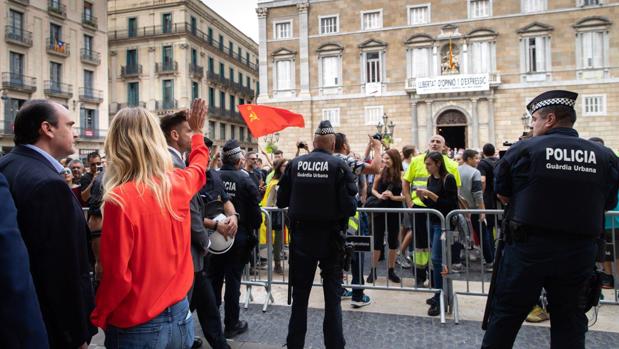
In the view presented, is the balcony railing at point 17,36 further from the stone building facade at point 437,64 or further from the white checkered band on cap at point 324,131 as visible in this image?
the white checkered band on cap at point 324,131

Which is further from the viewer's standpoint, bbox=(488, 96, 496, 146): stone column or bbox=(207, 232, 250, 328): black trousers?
bbox=(488, 96, 496, 146): stone column

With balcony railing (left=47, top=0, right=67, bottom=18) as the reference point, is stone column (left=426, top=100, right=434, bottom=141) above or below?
below

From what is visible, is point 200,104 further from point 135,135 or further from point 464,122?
point 464,122

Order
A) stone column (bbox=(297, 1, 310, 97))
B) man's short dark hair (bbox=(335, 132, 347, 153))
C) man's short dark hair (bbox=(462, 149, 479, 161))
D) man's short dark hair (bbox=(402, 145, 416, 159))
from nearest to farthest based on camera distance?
man's short dark hair (bbox=(335, 132, 347, 153)) < man's short dark hair (bbox=(462, 149, 479, 161)) < man's short dark hair (bbox=(402, 145, 416, 159)) < stone column (bbox=(297, 1, 310, 97))

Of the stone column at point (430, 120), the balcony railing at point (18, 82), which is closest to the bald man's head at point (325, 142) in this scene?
the stone column at point (430, 120)

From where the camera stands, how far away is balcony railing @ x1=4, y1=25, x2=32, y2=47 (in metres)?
26.8

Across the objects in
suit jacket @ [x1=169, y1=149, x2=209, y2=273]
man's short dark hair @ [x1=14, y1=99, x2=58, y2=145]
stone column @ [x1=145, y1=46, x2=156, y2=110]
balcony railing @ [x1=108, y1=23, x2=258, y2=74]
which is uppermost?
balcony railing @ [x1=108, y1=23, x2=258, y2=74]

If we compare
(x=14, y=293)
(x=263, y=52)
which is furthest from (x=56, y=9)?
(x=14, y=293)

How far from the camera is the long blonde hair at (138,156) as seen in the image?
2.11 metres

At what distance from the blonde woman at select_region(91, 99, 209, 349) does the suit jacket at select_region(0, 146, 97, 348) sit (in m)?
0.13

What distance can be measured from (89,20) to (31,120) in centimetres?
3614

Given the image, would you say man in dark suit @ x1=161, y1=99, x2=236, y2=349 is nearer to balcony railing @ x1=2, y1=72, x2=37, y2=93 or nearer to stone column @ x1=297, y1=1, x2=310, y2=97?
stone column @ x1=297, y1=1, x2=310, y2=97

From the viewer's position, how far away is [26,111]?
7.00ft

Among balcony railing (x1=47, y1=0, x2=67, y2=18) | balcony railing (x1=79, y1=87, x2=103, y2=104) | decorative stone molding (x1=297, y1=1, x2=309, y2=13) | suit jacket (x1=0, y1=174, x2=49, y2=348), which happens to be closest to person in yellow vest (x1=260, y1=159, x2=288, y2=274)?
suit jacket (x1=0, y1=174, x2=49, y2=348)
